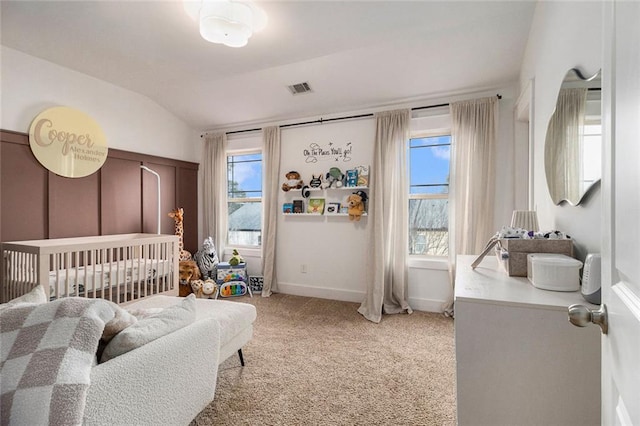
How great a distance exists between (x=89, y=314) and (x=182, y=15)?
2.18 meters

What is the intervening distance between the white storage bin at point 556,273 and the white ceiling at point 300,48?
72.5 inches

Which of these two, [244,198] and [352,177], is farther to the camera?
[244,198]

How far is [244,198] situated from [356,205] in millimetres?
1737

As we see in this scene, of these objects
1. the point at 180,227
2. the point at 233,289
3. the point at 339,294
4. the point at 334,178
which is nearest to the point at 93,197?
the point at 180,227

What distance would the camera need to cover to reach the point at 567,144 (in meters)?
1.42

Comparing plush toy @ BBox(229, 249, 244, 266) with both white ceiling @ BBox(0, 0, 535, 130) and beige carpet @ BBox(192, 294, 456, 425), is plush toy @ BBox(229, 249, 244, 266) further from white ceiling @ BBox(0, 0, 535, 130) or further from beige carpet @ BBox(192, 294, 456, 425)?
white ceiling @ BBox(0, 0, 535, 130)

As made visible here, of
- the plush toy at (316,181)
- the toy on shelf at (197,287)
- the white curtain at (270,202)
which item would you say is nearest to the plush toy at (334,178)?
the plush toy at (316,181)

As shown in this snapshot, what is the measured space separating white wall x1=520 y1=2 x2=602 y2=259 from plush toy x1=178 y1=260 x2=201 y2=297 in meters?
3.54

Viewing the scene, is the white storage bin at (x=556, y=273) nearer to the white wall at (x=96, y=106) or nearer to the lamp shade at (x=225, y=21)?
Result: the lamp shade at (x=225, y=21)

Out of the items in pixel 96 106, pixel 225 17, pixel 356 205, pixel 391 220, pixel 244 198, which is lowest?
pixel 391 220

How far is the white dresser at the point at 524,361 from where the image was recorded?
0.94 metres

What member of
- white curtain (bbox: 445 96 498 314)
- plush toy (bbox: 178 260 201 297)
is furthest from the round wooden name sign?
white curtain (bbox: 445 96 498 314)

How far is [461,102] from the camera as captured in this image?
289 cm

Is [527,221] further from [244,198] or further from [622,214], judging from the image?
[244,198]
